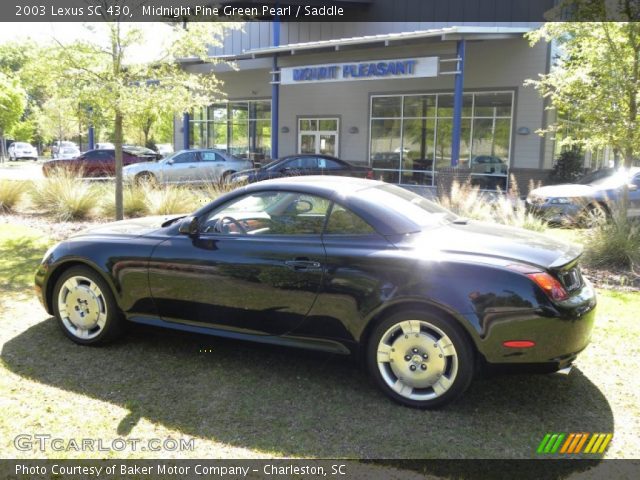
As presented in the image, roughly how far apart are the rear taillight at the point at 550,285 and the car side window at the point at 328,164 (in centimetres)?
1400

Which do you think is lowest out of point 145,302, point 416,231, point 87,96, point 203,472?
point 203,472

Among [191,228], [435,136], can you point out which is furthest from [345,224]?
[435,136]

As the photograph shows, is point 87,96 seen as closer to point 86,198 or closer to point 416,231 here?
point 86,198

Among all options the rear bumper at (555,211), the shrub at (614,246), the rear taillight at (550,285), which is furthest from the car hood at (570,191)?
the rear taillight at (550,285)

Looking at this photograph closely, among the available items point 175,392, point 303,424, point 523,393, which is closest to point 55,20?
point 175,392

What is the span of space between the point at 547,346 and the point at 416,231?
3.80 ft

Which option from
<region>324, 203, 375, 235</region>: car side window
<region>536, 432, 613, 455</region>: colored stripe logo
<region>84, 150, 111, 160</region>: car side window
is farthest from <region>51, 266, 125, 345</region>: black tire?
<region>84, 150, 111, 160</region>: car side window

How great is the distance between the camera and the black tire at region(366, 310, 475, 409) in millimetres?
3627

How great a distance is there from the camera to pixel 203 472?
3.12 meters

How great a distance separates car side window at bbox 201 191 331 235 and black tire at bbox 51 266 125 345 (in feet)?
3.53

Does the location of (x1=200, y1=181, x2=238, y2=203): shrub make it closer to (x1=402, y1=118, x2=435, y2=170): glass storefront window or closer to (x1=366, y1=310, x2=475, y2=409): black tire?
(x1=366, y1=310, x2=475, y2=409): black tire

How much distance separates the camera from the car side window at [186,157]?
19266mm

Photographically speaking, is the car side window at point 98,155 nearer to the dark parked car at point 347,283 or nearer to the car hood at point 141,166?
the car hood at point 141,166

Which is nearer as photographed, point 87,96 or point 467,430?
point 467,430
